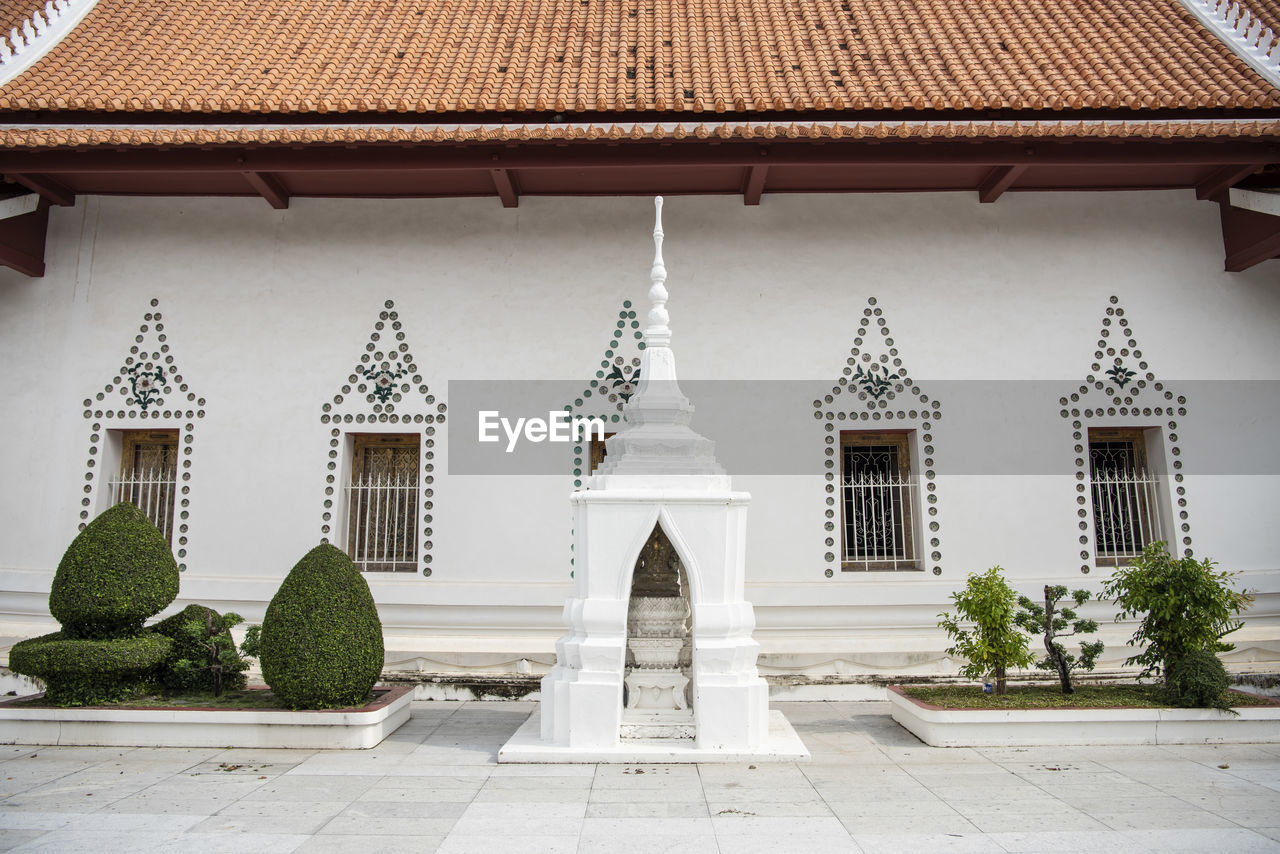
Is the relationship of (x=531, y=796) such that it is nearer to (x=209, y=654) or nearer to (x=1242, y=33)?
(x=209, y=654)

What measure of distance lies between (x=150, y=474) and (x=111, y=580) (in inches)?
104

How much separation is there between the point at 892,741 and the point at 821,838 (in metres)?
2.00

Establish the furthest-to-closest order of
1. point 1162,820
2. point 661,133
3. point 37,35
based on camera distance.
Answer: point 37,35 < point 661,133 < point 1162,820

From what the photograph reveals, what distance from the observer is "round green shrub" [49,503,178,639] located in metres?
5.23

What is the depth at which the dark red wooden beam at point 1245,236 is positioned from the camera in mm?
7152

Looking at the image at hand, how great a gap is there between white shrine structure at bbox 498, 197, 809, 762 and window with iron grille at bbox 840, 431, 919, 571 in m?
2.51

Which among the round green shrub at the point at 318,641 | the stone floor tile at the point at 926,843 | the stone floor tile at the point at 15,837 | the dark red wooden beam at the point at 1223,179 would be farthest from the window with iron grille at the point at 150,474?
the dark red wooden beam at the point at 1223,179

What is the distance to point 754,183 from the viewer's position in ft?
24.2

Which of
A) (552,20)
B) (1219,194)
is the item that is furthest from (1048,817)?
(552,20)

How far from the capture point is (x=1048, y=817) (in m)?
3.85

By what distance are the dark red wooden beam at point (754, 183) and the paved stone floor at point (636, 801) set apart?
4429mm

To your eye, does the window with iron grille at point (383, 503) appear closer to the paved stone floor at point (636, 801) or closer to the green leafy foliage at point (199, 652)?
the green leafy foliage at point (199, 652)

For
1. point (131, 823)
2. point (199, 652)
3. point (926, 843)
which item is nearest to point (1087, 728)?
point (926, 843)

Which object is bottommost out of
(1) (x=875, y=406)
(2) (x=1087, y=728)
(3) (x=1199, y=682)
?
(2) (x=1087, y=728)
